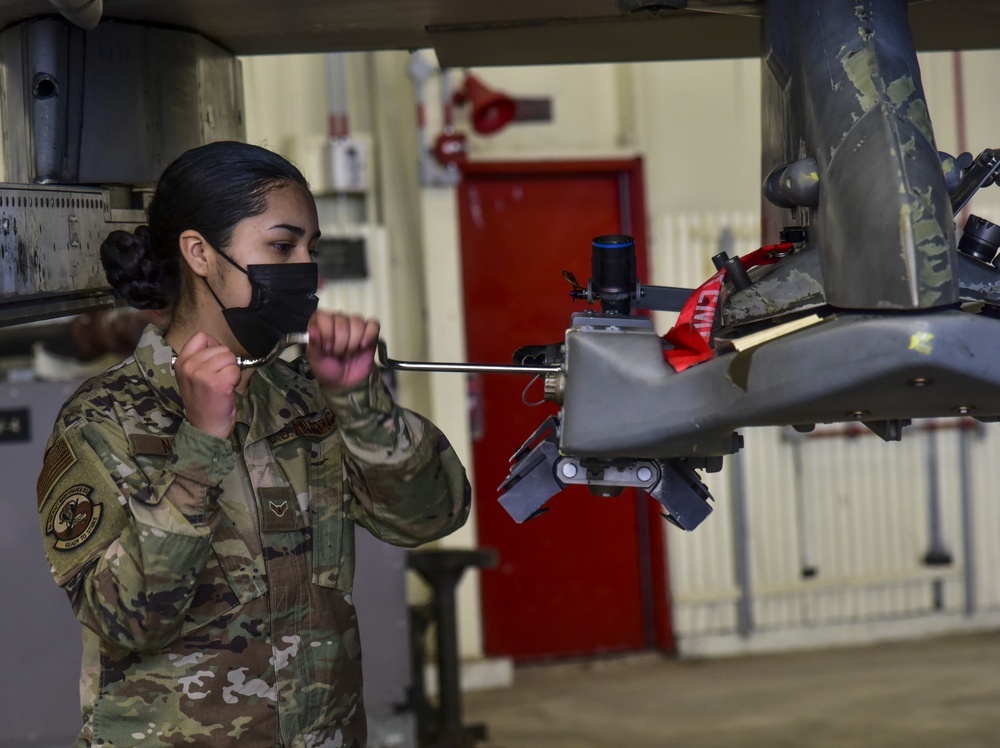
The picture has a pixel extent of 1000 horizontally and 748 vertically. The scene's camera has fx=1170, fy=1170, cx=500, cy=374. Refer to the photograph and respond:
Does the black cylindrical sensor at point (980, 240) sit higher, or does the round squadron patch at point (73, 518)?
the black cylindrical sensor at point (980, 240)

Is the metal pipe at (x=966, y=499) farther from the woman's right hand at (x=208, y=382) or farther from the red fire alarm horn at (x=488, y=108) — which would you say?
the woman's right hand at (x=208, y=382)

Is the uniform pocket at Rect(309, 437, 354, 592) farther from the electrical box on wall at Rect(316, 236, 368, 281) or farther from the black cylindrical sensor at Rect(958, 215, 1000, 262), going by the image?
the electrical box on wall at Rect(316, 236, 368, 281)

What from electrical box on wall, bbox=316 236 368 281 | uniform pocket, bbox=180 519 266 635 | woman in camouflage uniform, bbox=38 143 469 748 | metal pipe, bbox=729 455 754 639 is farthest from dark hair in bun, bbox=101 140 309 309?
metal pipe, bbox=729 455 754 639

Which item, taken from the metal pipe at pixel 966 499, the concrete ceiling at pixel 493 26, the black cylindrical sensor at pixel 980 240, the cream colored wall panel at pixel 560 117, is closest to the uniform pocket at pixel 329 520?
the concrete ceiling at pixel 493 26

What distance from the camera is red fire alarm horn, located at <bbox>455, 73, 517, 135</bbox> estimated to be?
166 inches

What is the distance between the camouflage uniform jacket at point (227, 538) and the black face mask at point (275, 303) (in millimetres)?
118

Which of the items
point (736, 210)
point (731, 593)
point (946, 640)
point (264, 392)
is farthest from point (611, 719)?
point (264, 392)

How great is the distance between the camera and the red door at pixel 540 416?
4707 mm

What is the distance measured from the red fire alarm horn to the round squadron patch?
307 centimetres

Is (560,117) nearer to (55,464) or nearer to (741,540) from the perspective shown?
(741,540)


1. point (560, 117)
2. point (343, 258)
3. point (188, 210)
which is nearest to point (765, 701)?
point (343, 258)

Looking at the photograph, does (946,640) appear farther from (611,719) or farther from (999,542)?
(611,719)

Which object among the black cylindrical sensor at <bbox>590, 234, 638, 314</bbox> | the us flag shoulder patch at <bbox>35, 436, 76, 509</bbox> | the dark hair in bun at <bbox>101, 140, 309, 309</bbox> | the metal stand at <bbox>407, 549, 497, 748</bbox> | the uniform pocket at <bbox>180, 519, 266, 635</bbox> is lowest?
the metal stand at <bbox>407, 549, 497, 748</bbox>

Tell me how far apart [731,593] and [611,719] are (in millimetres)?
877
